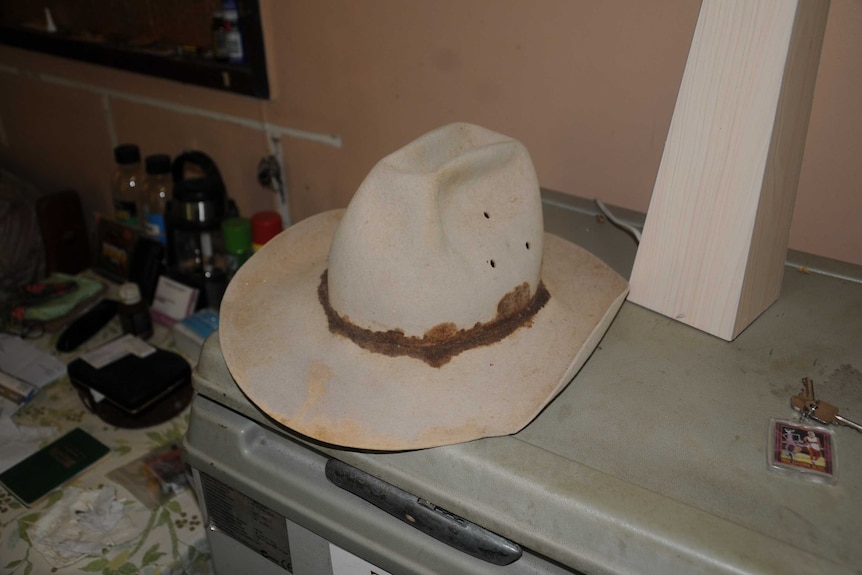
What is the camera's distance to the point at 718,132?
70cm

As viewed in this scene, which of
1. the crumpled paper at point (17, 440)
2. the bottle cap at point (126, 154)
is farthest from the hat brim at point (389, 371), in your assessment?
the bottle cap at point (126, 154)

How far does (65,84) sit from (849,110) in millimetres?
1787

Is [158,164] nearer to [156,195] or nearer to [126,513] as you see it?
[156,195]

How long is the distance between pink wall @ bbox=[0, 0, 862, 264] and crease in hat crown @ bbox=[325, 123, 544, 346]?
44 cm

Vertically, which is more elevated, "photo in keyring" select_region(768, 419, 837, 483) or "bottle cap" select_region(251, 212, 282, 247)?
"photo in keyring" select_region(768, 419, 837, 483)

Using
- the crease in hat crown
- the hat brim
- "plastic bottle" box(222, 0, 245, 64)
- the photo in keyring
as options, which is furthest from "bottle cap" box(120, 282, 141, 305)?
the photo in keyring

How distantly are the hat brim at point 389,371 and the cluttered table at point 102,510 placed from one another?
502 millimetres

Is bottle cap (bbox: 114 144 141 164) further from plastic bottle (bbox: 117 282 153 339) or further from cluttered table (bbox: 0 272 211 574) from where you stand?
Answer: cluttered table (bbox: 0 272 211 574)

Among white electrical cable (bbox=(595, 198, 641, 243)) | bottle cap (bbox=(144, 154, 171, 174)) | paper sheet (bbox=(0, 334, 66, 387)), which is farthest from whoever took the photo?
bottle cap (bbox=(144, 154, 171, 174))

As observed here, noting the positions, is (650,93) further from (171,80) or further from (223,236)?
(171,80)

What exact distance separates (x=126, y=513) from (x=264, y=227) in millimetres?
586

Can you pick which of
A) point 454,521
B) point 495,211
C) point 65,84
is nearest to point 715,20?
point 495,211

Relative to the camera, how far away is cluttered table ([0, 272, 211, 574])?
3.28ft

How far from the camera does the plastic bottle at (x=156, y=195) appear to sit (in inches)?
58.3
